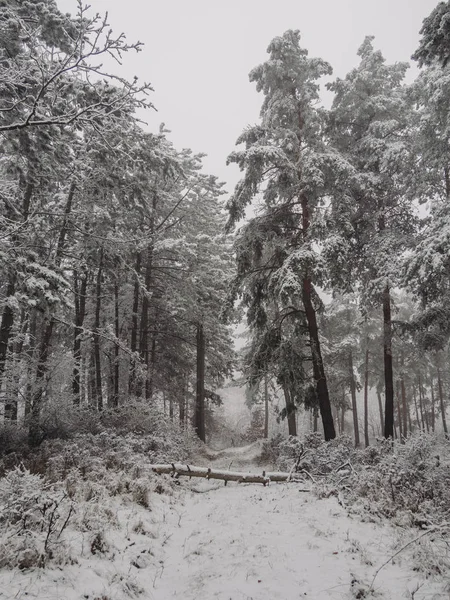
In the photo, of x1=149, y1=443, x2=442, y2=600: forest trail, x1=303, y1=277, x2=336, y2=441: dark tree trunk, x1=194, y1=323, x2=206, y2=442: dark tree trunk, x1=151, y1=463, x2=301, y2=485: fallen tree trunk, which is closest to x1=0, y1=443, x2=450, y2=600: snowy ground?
x1=149, y1=443, x2=442, y2=600: forest trail

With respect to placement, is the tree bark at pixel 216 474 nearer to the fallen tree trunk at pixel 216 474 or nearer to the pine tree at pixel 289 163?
the fallen tree trunk at pixel 216 474

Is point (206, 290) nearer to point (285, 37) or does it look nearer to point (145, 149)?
point (145, 149)

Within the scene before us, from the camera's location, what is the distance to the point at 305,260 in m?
11.3

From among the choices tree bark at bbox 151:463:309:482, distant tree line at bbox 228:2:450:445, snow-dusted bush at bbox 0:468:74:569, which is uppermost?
distant tree line at bbox 228:2:450:445

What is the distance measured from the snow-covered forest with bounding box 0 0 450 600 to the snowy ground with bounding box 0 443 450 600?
32mm

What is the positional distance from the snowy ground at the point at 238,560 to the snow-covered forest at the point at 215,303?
0.11 feet

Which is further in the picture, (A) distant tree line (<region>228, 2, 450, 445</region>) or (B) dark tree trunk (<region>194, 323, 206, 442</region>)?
(B) dark tree trunk (<region>194, 323, 206, 442</region>)

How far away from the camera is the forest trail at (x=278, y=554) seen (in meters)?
3.91

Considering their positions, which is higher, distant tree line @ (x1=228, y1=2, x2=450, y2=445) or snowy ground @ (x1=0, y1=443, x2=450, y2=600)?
distant tree line @ (x1=228, y1=2, x2=450, y2=445)

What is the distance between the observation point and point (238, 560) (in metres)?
4.67

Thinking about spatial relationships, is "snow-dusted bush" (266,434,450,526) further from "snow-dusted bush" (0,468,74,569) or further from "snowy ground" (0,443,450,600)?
"snow-dusted bush" (0,468,74,569)

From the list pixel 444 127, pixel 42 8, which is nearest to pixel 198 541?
pixel 42 8

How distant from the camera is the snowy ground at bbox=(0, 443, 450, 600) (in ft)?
12.3

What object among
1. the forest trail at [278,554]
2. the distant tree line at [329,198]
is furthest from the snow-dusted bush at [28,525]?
the distant tree line at [329,198]
